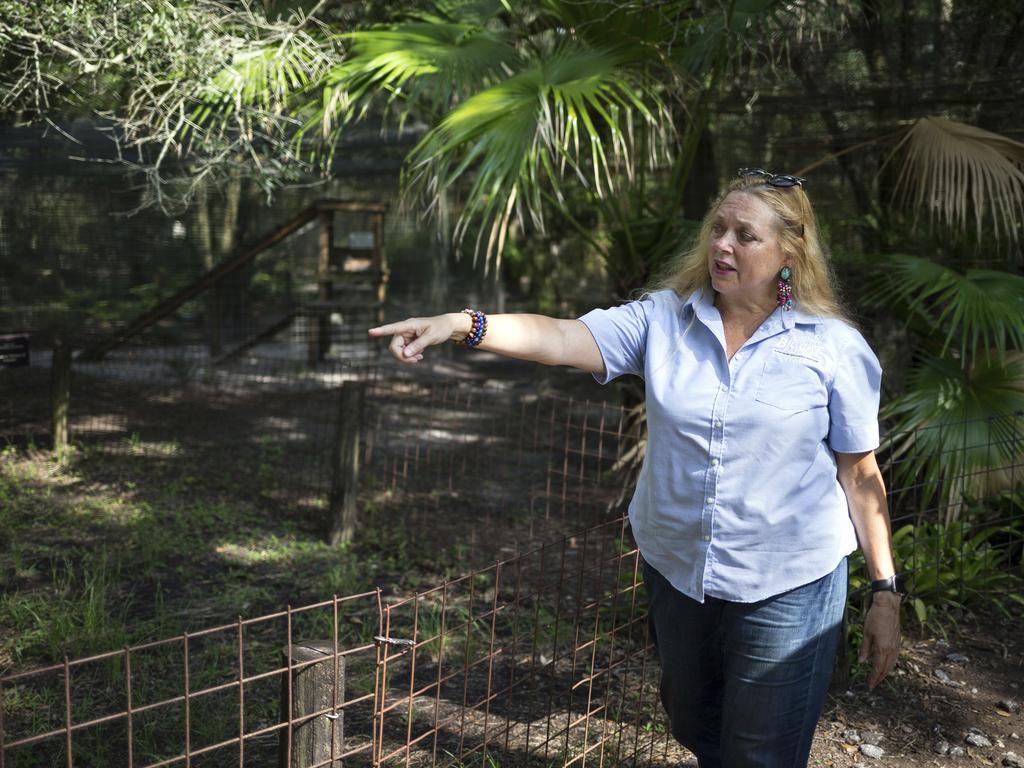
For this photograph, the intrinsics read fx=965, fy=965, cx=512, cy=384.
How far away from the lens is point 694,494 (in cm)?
196

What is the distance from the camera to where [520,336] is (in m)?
2.01

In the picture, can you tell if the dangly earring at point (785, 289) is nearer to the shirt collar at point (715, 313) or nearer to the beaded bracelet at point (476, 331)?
the shirt collar at point (715, 313)

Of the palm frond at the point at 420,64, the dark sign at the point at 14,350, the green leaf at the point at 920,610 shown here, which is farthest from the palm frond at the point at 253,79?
the green leaf at the point at 920,610

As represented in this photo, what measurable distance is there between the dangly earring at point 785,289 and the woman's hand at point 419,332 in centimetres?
65

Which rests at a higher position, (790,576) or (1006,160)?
(1006,160)

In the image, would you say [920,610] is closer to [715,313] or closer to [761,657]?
[761,657]

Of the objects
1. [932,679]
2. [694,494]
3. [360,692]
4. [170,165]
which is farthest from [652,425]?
[170,165]

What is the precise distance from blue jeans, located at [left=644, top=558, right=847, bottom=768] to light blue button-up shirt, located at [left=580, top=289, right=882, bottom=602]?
56 millimetres

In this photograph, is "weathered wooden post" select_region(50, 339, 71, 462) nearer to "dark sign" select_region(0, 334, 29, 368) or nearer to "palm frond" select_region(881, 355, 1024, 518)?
"dark sign" select_region(0, 334, 29, 368)

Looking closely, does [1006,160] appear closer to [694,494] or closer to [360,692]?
[694,494]

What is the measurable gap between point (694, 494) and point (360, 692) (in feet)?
6.28

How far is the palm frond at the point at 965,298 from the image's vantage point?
396 cm

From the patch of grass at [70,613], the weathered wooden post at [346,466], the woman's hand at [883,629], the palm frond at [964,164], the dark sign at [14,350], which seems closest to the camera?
the woman's hand at [883,629]

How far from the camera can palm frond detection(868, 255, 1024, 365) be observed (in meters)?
3.96
